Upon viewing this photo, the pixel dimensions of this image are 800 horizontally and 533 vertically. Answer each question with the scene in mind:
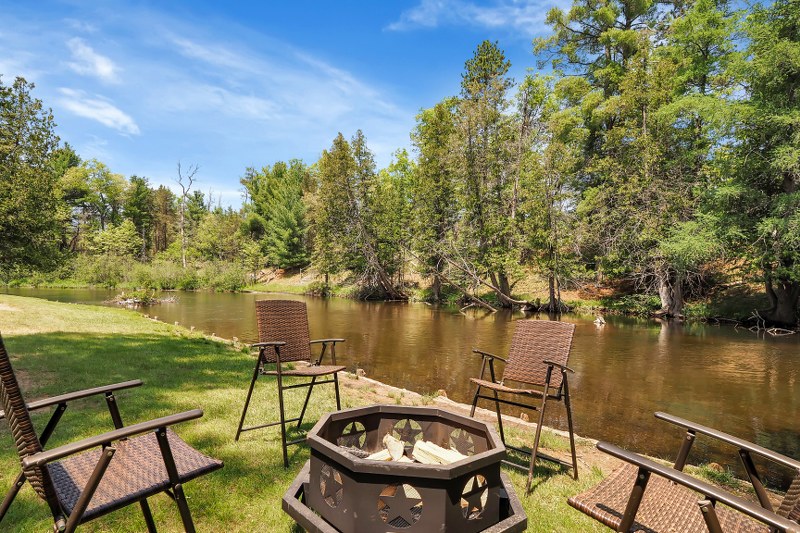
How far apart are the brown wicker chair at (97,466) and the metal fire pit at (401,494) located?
23.4 inches

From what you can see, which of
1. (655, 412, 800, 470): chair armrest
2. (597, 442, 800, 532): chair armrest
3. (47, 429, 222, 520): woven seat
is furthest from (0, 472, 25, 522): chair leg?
(655, 412, 800, 470): chair armrest

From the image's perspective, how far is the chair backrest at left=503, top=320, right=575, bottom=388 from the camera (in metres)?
3.71

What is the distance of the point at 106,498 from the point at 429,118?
95.6 ft

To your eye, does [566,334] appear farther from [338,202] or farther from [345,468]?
[338,202]

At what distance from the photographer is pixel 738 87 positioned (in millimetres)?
18938

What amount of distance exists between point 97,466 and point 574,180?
27602 millimetres

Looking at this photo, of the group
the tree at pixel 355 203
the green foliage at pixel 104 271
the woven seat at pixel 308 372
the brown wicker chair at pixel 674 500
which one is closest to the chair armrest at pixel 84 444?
the woven seat at pixel 308 372

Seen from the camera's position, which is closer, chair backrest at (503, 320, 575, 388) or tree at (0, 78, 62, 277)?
chair backrest at (503, 320, 575, 388)

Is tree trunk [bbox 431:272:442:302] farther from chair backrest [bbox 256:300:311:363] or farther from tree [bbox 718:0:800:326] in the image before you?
chair backrest [bbox 256:300:311:363]

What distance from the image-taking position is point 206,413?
4582mm

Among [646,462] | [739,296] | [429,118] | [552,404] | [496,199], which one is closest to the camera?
[646,462]

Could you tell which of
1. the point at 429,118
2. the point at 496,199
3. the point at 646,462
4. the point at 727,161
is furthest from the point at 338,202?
the point at 646,462

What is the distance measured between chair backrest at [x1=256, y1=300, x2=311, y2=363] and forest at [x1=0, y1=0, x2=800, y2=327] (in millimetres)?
9671

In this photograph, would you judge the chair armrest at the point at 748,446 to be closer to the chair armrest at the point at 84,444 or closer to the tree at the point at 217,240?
the chair armrest at the point at 84,444
